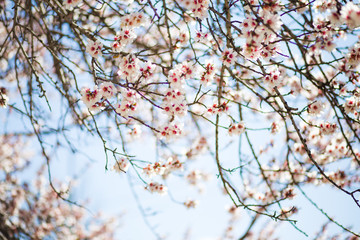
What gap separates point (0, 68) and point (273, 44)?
3.75 meters

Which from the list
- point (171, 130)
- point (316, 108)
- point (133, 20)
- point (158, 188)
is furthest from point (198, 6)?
point (158, 188)

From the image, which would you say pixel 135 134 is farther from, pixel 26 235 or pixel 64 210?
pixel 64 210

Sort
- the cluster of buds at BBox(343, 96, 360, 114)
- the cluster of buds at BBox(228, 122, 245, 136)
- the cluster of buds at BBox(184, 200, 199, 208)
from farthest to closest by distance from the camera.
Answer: the cluster of buds at BBox(184, 200, 199, 208) → the cluster of buds at BBox(228, 122, 245, 136) → the cluster of buds at BBox(343, 96, 360, 114)

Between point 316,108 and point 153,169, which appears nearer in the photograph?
point 316,108

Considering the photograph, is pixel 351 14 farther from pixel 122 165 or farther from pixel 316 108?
pixel 122 165

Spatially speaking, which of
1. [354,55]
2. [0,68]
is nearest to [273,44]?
[354,55]

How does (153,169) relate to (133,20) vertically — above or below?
below

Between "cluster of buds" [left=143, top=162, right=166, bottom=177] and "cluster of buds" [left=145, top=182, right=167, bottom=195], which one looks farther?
"cluster of buds" [left=145, top=182, right=167, bottom=195]

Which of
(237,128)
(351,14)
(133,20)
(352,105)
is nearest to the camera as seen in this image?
(351,14)

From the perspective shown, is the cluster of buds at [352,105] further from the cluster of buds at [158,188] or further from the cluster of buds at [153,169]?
the cluster of buds at [158,188]

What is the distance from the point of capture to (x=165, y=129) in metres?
2.05

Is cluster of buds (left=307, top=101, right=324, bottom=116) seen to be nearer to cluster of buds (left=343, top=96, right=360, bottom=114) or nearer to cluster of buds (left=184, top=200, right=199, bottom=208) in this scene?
cluster of buds (left=343, top=96, right=360, bottom=114)

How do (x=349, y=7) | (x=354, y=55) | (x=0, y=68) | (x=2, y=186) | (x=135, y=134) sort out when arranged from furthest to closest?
(x=2, y=186) < (x=0, y=68) < (x=135, y=134) < (x=354, y=55) < (x=349, y=7)

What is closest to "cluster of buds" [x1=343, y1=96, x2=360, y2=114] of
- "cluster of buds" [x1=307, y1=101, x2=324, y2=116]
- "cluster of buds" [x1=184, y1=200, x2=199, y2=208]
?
"cluster of buds" [x1=307, y1=101, x2=324, y2=116]
